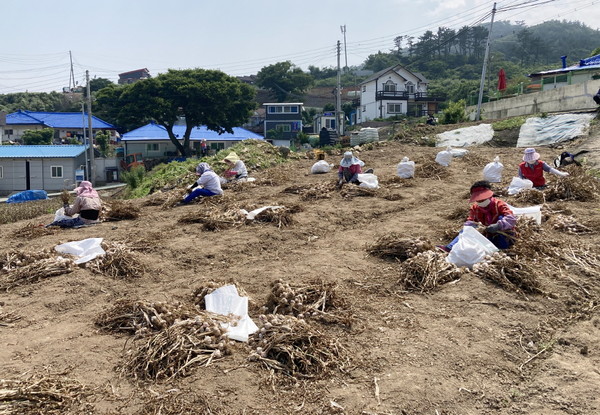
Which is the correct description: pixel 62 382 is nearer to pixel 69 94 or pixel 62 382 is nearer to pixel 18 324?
pixel 18 324

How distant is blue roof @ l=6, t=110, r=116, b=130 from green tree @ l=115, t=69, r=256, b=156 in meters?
10.5

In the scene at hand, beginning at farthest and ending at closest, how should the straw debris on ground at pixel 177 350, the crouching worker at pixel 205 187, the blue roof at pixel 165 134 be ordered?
1. the blue roof at pixel 165 134
2. the crouching worker at pixel 205 187
3. the straw debris on ground at pixel 177 350

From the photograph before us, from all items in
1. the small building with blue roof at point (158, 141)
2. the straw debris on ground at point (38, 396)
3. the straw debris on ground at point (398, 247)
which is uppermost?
the small building with blue roof at point (158, 141)

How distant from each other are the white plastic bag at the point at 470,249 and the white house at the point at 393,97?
41.2m

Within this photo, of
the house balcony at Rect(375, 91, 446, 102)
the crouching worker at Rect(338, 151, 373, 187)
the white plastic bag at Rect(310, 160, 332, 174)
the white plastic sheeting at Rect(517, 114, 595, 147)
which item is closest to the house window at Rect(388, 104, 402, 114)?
the house balcony at Rect(375, 91, 446, 102)

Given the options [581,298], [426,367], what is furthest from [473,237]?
[426,367]

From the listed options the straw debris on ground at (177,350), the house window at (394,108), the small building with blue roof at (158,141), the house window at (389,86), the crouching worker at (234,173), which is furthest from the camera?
the house window at (389,86)

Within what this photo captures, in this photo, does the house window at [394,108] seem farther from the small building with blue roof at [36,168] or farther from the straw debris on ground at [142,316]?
the straw debris on ground at [142,316]

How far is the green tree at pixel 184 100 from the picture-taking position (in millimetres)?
35125

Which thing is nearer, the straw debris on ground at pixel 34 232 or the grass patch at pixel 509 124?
the straw debris on ground at pixel 34 232

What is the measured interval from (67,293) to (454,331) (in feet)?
12.9

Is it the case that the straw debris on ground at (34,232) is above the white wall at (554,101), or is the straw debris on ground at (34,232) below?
below

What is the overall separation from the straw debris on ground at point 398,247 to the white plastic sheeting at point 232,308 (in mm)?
2090

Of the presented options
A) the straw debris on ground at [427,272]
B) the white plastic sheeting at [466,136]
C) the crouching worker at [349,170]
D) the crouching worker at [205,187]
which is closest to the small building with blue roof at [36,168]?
the white plastic sheeting at [466,136]
